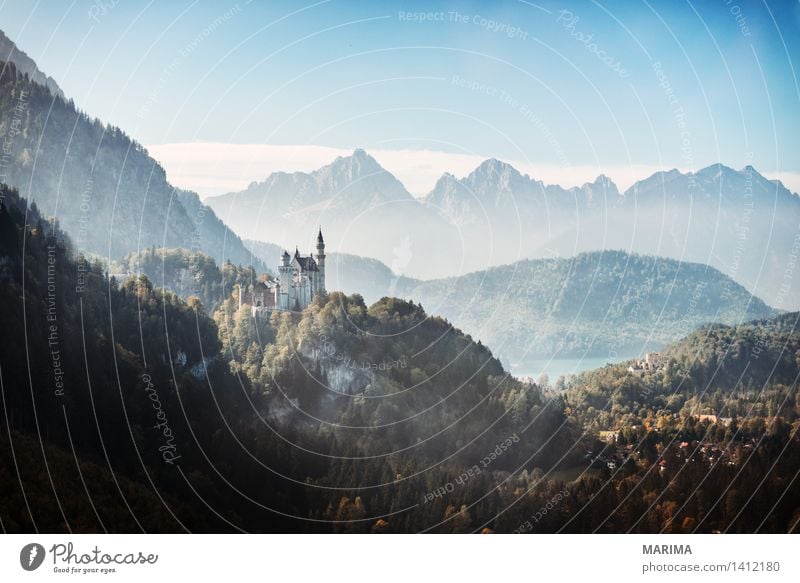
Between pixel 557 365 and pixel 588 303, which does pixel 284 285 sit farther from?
pixel 588 303

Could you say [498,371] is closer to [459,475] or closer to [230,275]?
[459,475]

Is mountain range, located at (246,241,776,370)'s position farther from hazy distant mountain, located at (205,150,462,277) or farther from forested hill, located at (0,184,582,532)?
forested hill, located at (0,184,582,532)

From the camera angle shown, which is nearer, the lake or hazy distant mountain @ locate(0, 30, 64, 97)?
hazy distant mountain @ locate(0, 30, 64, 97)

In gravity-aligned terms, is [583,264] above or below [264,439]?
above

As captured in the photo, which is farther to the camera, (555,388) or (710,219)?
(710,219)

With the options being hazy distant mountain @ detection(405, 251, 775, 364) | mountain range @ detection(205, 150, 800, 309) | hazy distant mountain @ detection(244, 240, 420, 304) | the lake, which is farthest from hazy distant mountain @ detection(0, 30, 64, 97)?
the lake

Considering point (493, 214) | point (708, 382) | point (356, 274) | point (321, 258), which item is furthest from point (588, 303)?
point (321, 258)
